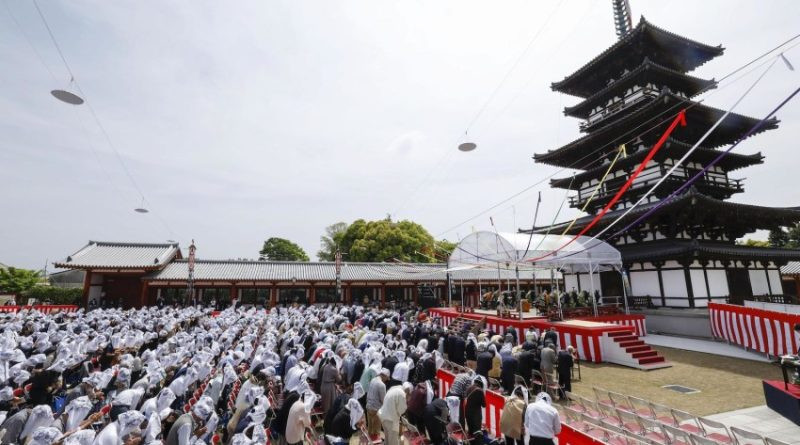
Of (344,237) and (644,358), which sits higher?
(344,237)

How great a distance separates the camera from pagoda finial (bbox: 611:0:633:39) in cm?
2633

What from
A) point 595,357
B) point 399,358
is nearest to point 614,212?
point 595,357

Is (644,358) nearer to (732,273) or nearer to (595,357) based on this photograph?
(595,357)

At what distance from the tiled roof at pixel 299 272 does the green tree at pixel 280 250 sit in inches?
1444

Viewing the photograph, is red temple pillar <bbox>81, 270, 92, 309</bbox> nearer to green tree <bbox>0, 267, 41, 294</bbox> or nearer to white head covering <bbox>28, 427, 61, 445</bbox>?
green tree <bbox>0, 267, 41, 294</bbox>

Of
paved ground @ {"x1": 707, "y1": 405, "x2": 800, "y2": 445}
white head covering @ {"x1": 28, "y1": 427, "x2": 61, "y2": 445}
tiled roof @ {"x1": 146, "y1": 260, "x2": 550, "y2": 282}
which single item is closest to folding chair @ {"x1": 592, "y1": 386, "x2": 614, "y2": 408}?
paved ground @ {"x1": 707, "y1": 405, "x2": 800, "y2": 445}

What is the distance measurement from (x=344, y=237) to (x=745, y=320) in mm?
36360

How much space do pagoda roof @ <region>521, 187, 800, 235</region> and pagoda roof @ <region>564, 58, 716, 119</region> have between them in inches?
260

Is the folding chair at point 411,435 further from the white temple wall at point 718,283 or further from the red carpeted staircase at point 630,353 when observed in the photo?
the white temple wall at point 718,283

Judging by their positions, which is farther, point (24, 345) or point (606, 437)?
point (24, 345)

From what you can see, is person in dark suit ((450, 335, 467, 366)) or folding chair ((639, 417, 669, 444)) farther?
person in dark suit ((450, 335, 467, 366))

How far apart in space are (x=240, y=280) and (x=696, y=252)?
88.4ft

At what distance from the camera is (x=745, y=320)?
13.1 meters

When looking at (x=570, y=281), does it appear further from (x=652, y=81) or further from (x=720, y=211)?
(x=652, y=81)
